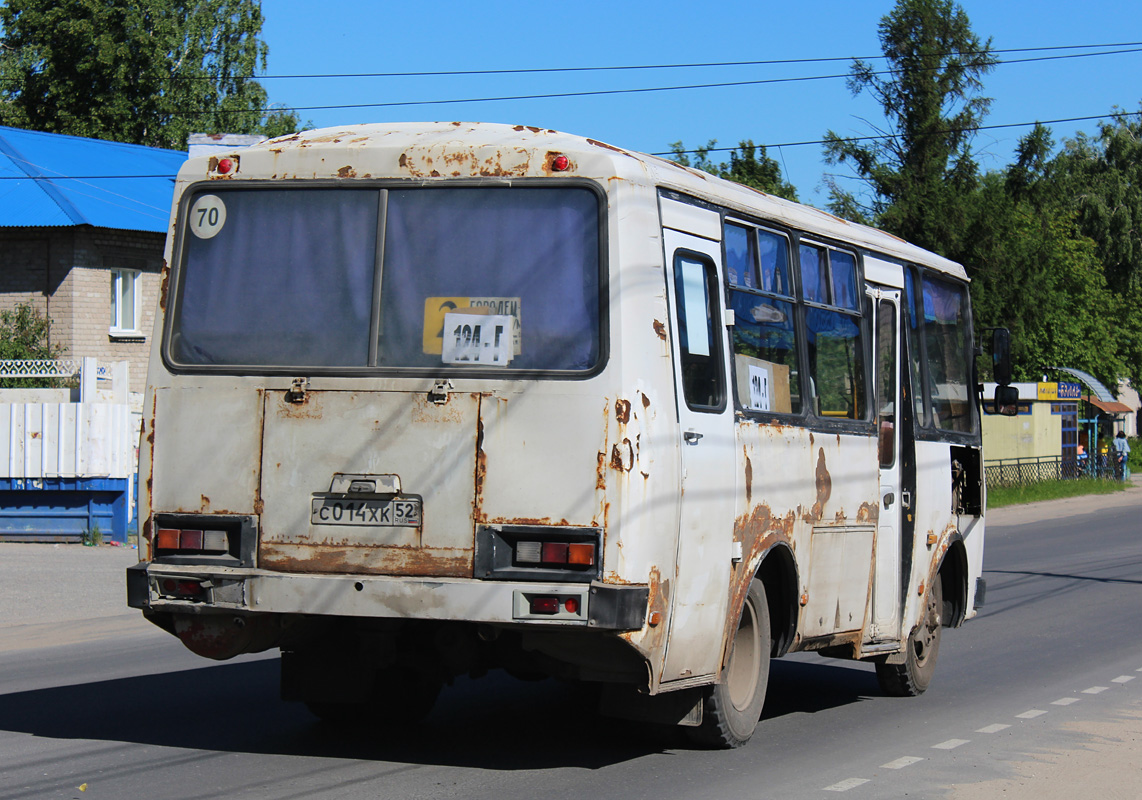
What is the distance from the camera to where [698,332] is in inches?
270

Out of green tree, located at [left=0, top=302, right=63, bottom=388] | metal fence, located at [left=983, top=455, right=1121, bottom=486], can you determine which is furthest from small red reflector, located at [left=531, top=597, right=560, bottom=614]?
metal fence, located at [left=983, top=455, right=1121, bottom=486]

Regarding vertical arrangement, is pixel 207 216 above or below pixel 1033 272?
below

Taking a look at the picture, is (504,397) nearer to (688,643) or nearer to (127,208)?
(688,643)

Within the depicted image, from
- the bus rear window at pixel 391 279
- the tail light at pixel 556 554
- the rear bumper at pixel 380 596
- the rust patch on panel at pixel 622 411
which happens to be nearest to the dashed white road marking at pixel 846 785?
the rear bumper at pixel 380 596

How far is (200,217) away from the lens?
6938 millimetres

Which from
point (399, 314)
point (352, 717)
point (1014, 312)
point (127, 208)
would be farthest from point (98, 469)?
point (1014, 312)

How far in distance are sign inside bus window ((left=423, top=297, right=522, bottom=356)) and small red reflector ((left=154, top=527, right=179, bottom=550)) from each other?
4.67 feet

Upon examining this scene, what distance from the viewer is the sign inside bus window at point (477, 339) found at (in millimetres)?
6398

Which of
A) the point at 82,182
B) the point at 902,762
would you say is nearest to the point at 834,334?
the point at 902,762

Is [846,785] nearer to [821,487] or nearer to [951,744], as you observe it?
[951,744]

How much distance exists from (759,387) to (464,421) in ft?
5.92

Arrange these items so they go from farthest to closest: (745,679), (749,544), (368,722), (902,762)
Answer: (368,722) → (745,679) → (902,762) → (749,544)

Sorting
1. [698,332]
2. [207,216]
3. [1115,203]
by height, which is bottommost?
[698,332]

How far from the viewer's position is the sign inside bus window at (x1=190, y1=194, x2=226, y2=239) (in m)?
6.91
